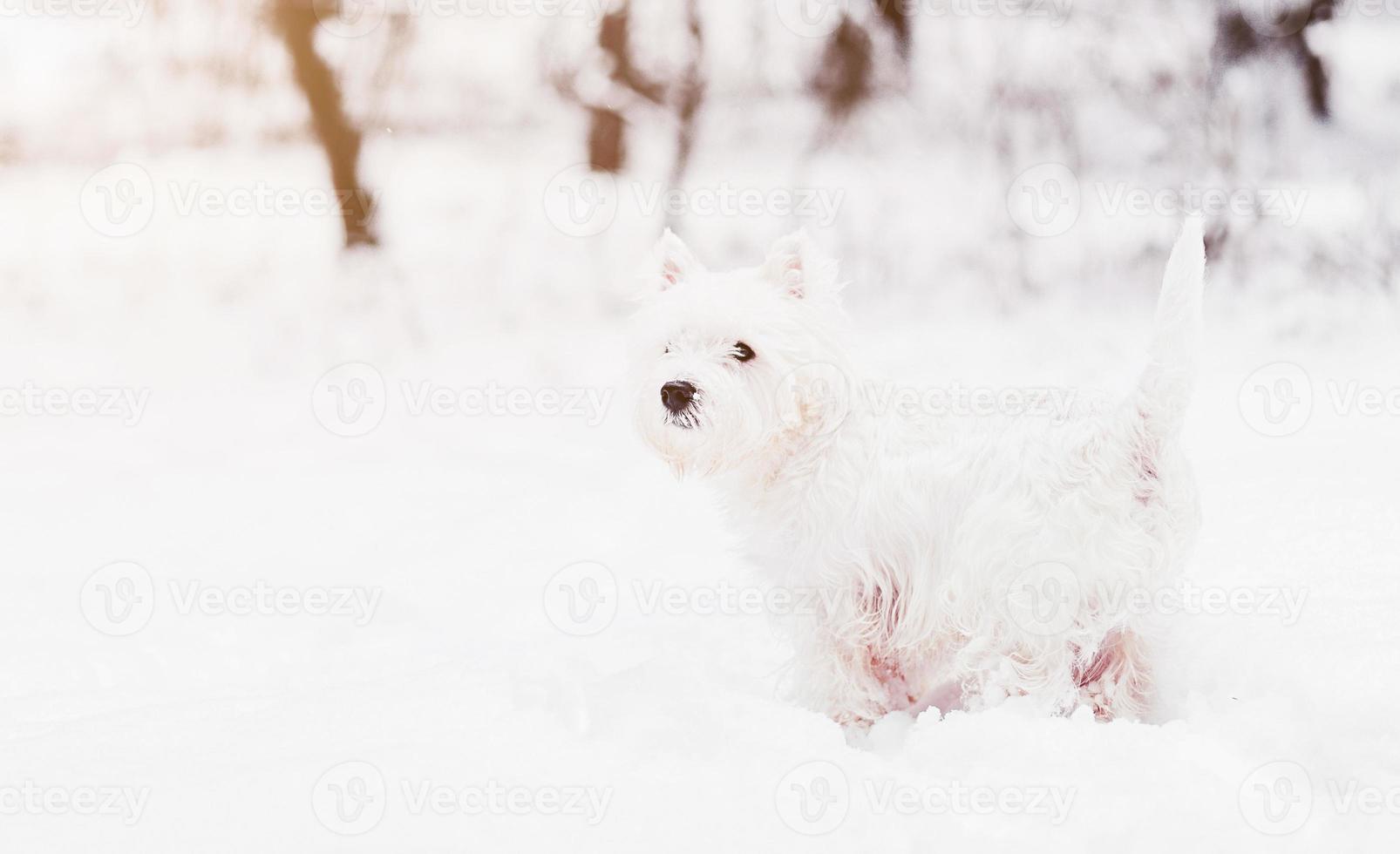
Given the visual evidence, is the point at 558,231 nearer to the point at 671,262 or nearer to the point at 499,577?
the point at 499,577

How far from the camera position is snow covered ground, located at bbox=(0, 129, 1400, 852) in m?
2.27

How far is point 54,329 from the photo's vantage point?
688 cm

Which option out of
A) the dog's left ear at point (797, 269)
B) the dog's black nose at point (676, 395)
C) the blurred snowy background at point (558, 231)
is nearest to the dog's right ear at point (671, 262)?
the dog's left ear at point (797, 269)

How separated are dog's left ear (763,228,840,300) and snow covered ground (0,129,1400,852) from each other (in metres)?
0.72

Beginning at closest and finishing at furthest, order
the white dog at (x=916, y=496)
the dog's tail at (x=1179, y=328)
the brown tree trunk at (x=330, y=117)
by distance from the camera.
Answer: the dog's tail at (x=1179, y=328) < the white dog at (x=916, y=496) < the brown tree trunk at (x=330, y=117)

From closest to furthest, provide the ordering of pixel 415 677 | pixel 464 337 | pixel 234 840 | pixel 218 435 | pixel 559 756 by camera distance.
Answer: pixel 234 840, pixel 559 756, pixel 415 677, pixel 218 435, pixel 464 337

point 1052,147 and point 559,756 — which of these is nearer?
point 559,756

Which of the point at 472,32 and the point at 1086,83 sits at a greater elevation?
the point at 472,32

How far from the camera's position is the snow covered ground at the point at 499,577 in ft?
7.43

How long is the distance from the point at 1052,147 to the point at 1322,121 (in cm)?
197

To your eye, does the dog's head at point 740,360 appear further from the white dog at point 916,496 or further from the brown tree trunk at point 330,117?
the brown tree trunk at point 330,117

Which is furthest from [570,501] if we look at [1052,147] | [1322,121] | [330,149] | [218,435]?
[1322,121]

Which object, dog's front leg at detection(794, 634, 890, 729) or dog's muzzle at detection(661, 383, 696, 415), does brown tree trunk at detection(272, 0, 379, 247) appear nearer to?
dog's muzzle at detection(661, 383, 696, 415)

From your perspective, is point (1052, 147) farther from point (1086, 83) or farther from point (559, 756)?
point (559, 756)
